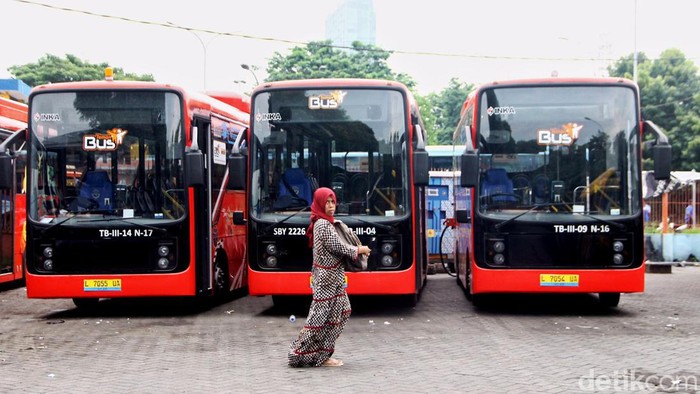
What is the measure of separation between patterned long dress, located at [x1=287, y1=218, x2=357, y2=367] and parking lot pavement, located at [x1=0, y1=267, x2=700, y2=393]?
202 millimetres

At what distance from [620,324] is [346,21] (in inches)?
6133

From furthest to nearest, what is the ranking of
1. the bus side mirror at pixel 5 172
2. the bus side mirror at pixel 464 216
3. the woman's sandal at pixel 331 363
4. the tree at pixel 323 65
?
the tree at pixel 323 65 < the bus side mirror at pixel 464 216 < the bus side mirror at pixel 5 172 < the woman's sandal at pixel 331 363

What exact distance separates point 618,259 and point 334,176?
12.5ft

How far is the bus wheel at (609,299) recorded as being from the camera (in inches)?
560

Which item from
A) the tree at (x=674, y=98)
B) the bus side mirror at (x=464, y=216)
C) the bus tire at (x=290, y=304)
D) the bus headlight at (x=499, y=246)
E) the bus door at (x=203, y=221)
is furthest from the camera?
the tree at (x=674, y=98)

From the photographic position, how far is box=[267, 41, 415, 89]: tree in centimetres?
5409

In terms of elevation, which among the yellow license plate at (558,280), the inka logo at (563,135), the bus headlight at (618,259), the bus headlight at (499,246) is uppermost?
the inka logo at (563,135)

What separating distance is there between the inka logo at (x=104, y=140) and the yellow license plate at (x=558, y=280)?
5747 mm

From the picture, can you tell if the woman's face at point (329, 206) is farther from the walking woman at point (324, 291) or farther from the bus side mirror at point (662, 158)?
the bus side mirror at point (662, 158)

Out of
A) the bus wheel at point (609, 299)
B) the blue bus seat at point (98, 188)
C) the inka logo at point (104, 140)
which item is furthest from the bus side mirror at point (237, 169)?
the bus wheel at point (609, 299)

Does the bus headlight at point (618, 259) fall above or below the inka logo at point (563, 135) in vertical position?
below

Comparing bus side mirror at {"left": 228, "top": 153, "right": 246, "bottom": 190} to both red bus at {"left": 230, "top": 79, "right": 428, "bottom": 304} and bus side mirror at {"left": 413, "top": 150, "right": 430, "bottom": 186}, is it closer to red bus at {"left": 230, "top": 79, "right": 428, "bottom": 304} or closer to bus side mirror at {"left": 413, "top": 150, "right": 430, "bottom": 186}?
red bus at {"left": 230, "top": 79, "right": 428, "bottom": 304}

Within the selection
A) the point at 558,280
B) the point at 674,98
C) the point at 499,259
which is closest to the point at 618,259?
the point at 558,280

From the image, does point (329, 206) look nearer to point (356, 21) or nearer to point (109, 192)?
point (109, 192)
